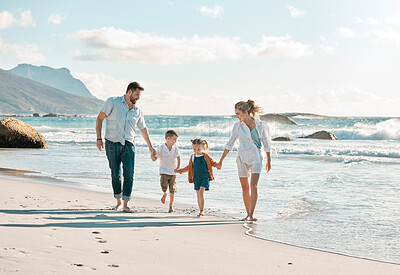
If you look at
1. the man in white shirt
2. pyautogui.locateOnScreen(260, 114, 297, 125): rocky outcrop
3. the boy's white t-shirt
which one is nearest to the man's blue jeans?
the man in white shirt

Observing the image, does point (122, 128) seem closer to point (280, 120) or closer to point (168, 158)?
point (168, 158)

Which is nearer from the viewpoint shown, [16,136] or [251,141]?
[251,141]

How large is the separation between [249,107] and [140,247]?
9.72 feet

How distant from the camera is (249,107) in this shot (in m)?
6.21

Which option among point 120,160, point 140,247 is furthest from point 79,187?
point 140,247

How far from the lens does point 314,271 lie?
362cm

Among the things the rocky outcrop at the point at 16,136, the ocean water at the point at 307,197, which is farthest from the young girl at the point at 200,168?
the rocky outcrop at the point at 16,136

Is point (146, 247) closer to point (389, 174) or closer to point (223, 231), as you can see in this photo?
point (223, 231)

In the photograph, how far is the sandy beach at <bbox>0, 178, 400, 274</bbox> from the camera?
332 centimetres

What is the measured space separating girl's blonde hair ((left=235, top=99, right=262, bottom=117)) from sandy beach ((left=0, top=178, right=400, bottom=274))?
1604 millimetres

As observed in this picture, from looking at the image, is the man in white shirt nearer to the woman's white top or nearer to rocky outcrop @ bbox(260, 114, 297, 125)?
the woman's white top

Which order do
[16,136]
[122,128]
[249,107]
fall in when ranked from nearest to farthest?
[122,128] → [249,107] → [16,136]

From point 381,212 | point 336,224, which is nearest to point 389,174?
point 381,212

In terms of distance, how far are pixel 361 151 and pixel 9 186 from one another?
17509mm
